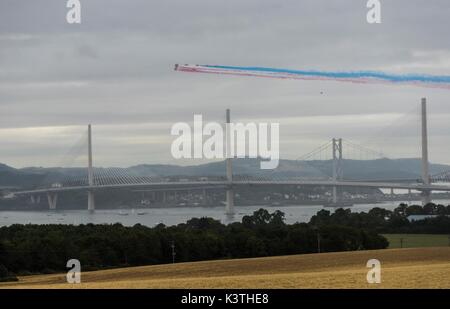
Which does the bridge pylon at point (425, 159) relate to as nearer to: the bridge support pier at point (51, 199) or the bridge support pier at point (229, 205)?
the bridge support pier at point (229, 205)

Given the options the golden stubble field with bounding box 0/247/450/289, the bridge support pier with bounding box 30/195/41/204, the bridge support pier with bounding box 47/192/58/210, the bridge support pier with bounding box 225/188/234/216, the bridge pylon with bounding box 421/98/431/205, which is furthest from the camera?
the bridge support pier with bounding box 30/195/41/204

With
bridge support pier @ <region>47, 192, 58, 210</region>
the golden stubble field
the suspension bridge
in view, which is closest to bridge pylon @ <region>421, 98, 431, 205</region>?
the suspension bridge

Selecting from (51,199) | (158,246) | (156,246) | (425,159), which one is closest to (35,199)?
(51,199)

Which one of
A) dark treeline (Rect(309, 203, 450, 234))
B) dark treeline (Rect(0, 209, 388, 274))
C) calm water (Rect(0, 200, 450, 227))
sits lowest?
dark treeline (Rect(0, 209, 388, 274))

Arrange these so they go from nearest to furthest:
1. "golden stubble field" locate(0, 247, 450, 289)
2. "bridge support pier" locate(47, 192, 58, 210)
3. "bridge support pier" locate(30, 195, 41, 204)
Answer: "golden stubble field" locate(0, 247, 450, 289)
"bridge support pier" locate(47, 192, 58, 210)
"bridge support pier" locate(30, 195, 41, 204)

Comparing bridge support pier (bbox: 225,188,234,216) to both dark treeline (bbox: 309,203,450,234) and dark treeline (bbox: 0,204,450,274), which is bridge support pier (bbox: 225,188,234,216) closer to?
dark treeline (bbox: 309,203,450,234)

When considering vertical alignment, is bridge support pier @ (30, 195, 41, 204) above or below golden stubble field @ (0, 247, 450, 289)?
above

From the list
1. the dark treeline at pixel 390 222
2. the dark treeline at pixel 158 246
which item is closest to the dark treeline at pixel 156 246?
the dark treeline at pixel 158 246

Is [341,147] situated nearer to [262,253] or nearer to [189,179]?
[189,179]
